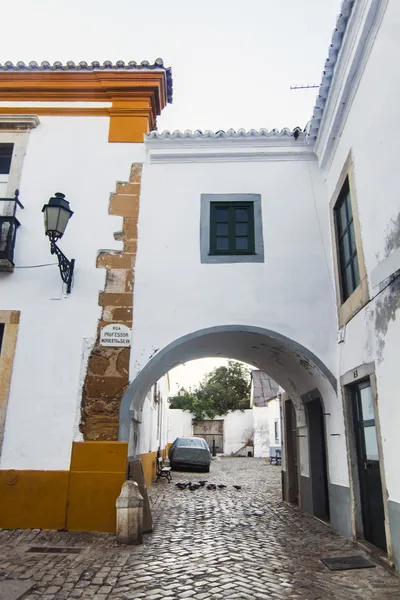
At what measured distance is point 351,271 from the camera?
6.09m

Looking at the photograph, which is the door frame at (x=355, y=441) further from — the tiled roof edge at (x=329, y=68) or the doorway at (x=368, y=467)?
the tiled roof edge at (x=329, y=68)

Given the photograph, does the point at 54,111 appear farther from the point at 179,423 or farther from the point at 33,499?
the point at 179,423

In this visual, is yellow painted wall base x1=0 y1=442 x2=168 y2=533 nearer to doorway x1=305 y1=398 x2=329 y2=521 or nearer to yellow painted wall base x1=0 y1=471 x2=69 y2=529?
yellow painted wall base x1=0 y1=471 x2=69 y2=529

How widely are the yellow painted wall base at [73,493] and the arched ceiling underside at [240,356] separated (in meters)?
0.40

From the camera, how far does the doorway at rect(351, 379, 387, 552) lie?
5.08 metres

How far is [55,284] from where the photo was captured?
6871mm

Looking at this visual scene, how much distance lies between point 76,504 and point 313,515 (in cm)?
384

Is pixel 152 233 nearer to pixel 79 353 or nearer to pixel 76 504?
pixel 79 353

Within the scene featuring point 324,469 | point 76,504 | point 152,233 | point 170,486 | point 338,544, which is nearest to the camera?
point 338,544

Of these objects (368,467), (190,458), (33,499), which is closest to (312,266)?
(368,467)

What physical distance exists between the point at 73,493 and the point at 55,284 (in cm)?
290

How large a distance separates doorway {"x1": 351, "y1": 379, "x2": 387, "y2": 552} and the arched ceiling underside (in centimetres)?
71

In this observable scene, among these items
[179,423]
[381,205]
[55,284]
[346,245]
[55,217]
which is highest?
[55,217]

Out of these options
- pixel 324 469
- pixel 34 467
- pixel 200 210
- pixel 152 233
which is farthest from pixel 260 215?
pixel 34 467
